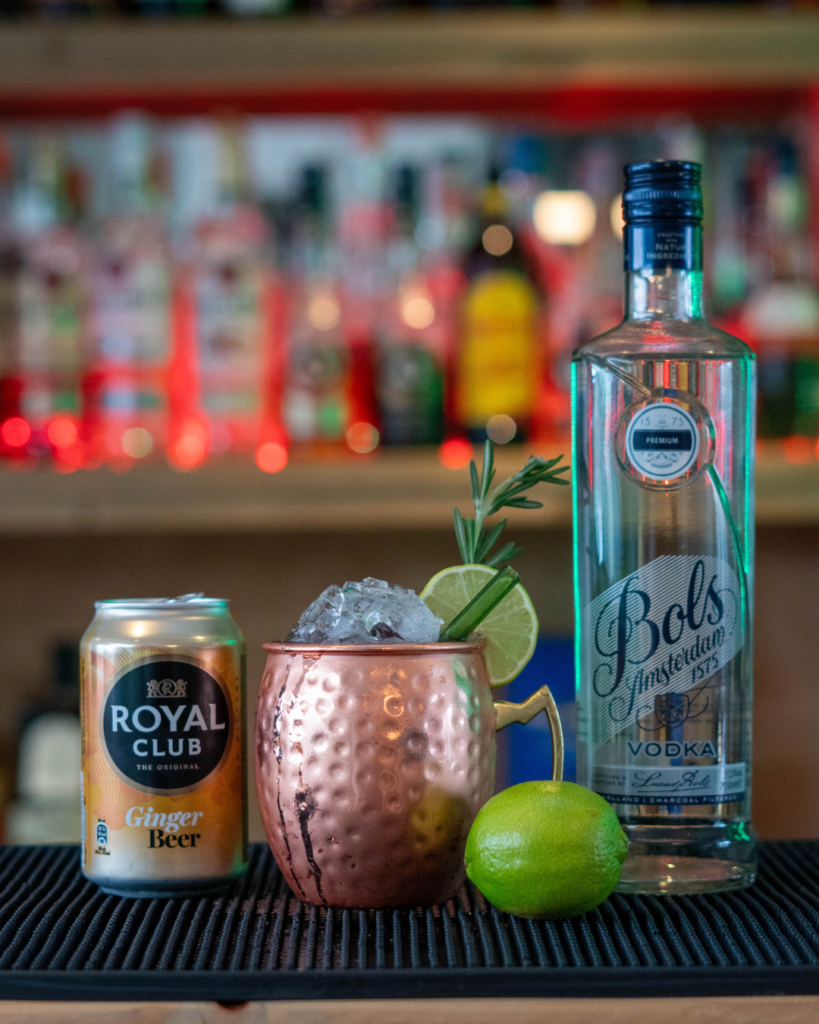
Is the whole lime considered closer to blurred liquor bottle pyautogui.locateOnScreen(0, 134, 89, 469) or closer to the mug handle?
the mug handle

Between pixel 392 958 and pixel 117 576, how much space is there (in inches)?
46.1

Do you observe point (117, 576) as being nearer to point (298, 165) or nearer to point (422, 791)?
point (298, 165)

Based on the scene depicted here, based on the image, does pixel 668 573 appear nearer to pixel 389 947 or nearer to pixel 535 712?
pixel 535 712

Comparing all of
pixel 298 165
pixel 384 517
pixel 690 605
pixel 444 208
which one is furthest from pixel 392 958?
pixel 298 165

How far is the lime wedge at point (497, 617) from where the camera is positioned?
58 centimetres

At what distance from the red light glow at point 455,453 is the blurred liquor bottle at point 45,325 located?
41cm

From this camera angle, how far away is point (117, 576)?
155 centimetres

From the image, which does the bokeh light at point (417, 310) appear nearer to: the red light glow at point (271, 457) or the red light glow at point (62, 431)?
the red light glow at point (271, 457)

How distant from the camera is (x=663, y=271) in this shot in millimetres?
612

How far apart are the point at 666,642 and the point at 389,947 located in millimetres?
201

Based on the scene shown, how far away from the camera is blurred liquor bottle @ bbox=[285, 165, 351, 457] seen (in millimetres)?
1335

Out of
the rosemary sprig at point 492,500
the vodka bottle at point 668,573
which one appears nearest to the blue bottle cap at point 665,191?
the vodka bottle at point 668,573

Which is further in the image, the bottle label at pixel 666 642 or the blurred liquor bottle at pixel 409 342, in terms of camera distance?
the blurred liquor bottle at pixel 409 342

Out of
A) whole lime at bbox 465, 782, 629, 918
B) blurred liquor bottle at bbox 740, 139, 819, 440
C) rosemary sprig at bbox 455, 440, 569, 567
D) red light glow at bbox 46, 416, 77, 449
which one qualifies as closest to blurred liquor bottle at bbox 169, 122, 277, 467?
red light glow at bbox 46, 416, 77, 449
